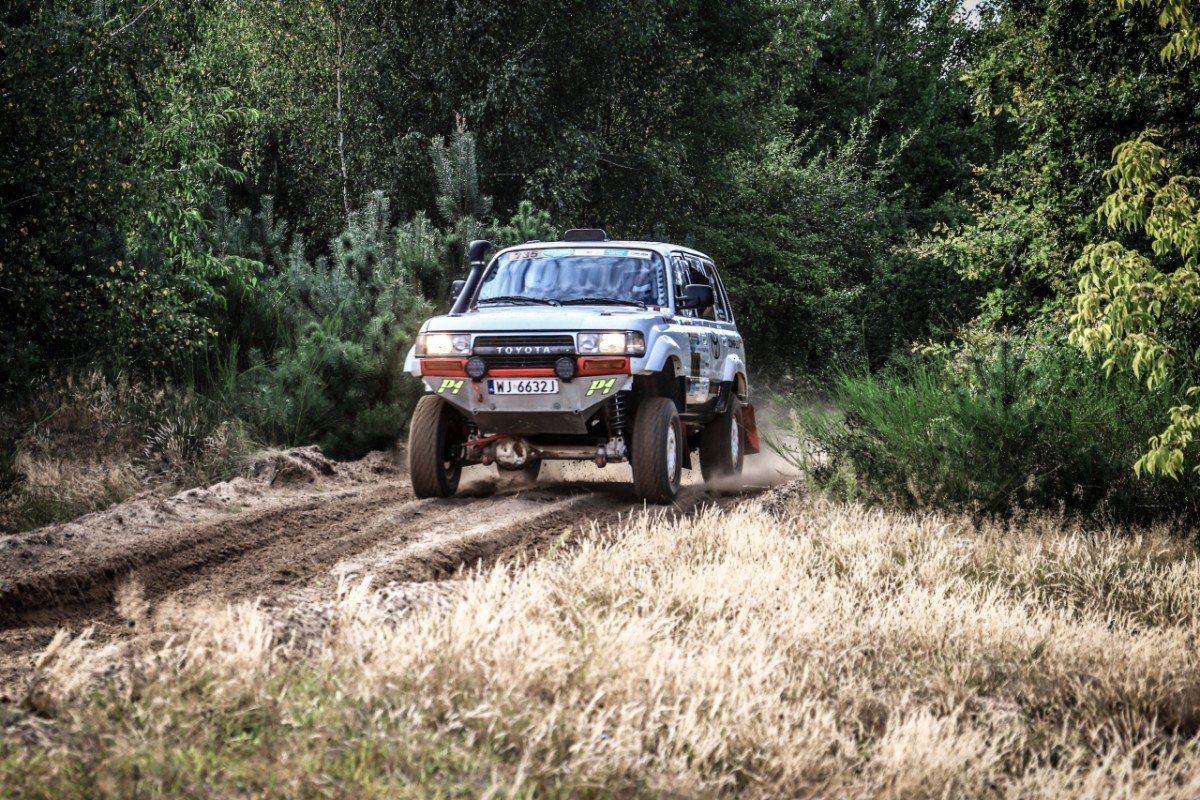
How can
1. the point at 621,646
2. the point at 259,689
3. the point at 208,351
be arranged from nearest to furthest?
A: the point at 259,689, the point at 621,646, the point at 208,351

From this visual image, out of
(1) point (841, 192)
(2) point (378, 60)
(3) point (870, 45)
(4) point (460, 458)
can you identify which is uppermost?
(3) point (870, 45)

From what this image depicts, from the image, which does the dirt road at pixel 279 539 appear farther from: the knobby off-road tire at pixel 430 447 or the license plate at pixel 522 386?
the license plate at pixel 522 386

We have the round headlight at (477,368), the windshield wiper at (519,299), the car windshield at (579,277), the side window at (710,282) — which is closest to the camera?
the round headlight at (477,368)

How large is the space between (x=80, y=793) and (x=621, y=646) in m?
2.14

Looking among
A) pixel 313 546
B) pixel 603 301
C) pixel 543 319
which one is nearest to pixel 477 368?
pixel 543 319

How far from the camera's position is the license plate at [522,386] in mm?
10266

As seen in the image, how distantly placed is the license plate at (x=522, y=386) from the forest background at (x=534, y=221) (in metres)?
2.35

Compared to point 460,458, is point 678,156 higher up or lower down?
higher up

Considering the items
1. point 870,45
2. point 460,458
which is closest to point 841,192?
point 870,45

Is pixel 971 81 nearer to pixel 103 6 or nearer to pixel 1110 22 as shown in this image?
pixel 1110 22

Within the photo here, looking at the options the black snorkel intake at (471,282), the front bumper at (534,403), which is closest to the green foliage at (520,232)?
the black snorkel intake at (471,282)

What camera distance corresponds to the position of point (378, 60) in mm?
25391

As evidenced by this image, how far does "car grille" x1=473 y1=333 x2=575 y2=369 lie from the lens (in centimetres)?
1027

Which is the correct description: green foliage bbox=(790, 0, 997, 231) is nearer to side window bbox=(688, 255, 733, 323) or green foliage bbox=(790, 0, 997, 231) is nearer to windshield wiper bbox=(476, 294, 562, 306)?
side window bbox=(688, 255, 733, 323)
